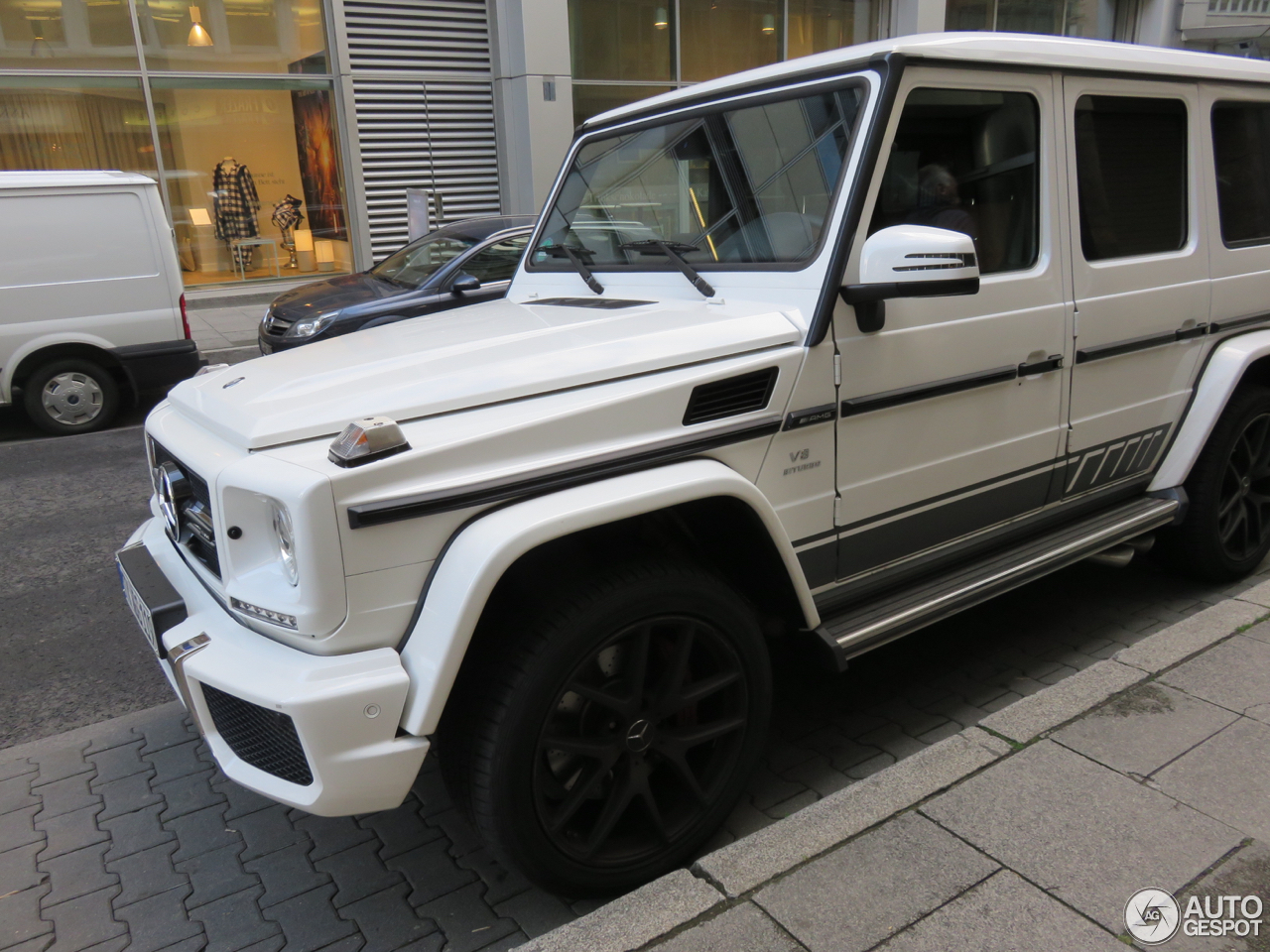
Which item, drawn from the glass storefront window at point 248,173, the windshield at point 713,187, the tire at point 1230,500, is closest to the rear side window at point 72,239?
the windshield at point 713,187

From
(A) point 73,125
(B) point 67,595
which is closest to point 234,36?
(A) point 73,125

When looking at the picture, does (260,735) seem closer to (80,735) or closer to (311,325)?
(80,735)

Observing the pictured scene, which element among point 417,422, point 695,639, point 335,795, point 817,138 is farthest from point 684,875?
point 817,138

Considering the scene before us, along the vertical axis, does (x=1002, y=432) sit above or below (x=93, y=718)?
above

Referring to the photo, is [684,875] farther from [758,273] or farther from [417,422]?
[758,273]

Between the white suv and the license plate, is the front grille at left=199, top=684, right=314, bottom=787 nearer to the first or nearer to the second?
the white suv

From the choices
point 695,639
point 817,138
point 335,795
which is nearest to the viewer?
point 335,795

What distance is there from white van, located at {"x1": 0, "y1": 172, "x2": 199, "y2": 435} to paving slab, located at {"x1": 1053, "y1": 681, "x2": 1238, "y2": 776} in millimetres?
8252

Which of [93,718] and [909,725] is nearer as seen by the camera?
[909,725]

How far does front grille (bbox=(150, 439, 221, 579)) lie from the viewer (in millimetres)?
2479

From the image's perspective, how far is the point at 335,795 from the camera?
210 centimetres

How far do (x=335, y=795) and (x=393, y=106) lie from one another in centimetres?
1492

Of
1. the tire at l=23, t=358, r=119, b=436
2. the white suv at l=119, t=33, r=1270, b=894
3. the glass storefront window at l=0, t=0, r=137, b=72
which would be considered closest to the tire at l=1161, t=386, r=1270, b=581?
the white suv at l=119, t=33, r=1270, b=894

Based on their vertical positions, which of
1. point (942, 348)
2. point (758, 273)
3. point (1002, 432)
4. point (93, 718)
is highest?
point (758, 273)
